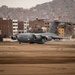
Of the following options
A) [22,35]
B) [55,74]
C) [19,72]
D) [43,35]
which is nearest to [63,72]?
[55,74]

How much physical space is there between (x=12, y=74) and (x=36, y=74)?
6.48ft

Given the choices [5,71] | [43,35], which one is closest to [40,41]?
[43,35]

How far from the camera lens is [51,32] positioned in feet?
337

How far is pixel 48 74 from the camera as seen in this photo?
22.1 m

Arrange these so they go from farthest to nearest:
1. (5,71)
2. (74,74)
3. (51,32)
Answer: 1. (51,32)
2. (5,71)
3. (74,74)

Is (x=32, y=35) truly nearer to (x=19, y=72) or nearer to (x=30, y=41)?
(x=30, y=41)

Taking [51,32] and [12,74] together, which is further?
[51,32]

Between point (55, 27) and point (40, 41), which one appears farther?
point (55, 27)

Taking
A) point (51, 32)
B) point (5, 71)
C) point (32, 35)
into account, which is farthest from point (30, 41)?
point (5, 71)

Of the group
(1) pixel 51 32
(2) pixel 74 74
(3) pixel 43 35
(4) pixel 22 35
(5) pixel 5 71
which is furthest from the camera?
(1) pixel 51 32

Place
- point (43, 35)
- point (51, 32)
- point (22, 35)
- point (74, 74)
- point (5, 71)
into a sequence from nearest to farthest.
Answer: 1. point (74, 74)
2. point (5, 71)
3. point (22, 35)
4. point (43, 35)
5. point (51, 32)

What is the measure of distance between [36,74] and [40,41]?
66.3 meters

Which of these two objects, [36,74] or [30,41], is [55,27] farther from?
[36,74]

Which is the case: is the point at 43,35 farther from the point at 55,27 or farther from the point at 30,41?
the point at 55,27
